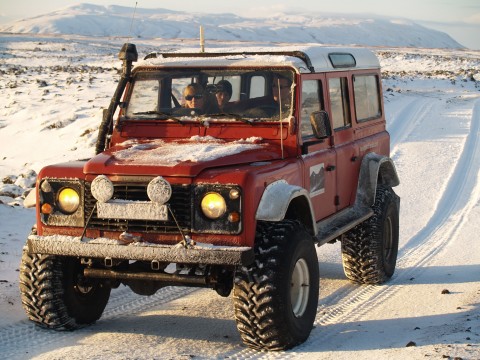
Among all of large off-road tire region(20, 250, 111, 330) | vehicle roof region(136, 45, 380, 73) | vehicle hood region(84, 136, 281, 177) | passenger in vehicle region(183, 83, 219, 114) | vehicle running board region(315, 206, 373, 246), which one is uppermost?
vehicle roof region(136, 45, 380, 73)

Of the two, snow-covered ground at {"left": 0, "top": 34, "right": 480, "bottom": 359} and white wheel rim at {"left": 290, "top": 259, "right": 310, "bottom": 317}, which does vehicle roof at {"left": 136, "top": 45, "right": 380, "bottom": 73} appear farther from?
snow-covered ground at {"left": 0, "top": 34, "right": 480, "bottom": 359}

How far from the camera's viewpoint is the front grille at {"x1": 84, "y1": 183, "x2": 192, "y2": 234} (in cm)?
562

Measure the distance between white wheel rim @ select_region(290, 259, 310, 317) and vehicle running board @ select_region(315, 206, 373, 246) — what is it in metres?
0.44

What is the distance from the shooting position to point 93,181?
576 cm

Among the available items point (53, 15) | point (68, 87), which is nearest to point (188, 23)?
point (53, 15)

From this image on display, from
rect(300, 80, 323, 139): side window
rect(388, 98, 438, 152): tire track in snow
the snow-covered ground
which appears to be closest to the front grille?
the snow-covered ground

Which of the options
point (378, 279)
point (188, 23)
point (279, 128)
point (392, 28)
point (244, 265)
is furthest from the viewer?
point (392, 28)

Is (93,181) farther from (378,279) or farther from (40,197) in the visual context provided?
(378,279)

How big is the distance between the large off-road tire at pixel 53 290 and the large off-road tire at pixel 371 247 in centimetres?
288

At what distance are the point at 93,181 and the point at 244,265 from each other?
47.0 inches

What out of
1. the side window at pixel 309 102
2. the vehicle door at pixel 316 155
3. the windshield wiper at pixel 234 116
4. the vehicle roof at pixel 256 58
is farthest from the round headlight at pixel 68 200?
the side window at pixel 309 102

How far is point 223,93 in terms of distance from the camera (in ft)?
22.8

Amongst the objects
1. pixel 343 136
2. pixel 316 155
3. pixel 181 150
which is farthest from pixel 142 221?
pixel 343 136

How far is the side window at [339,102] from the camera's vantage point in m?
7.66
